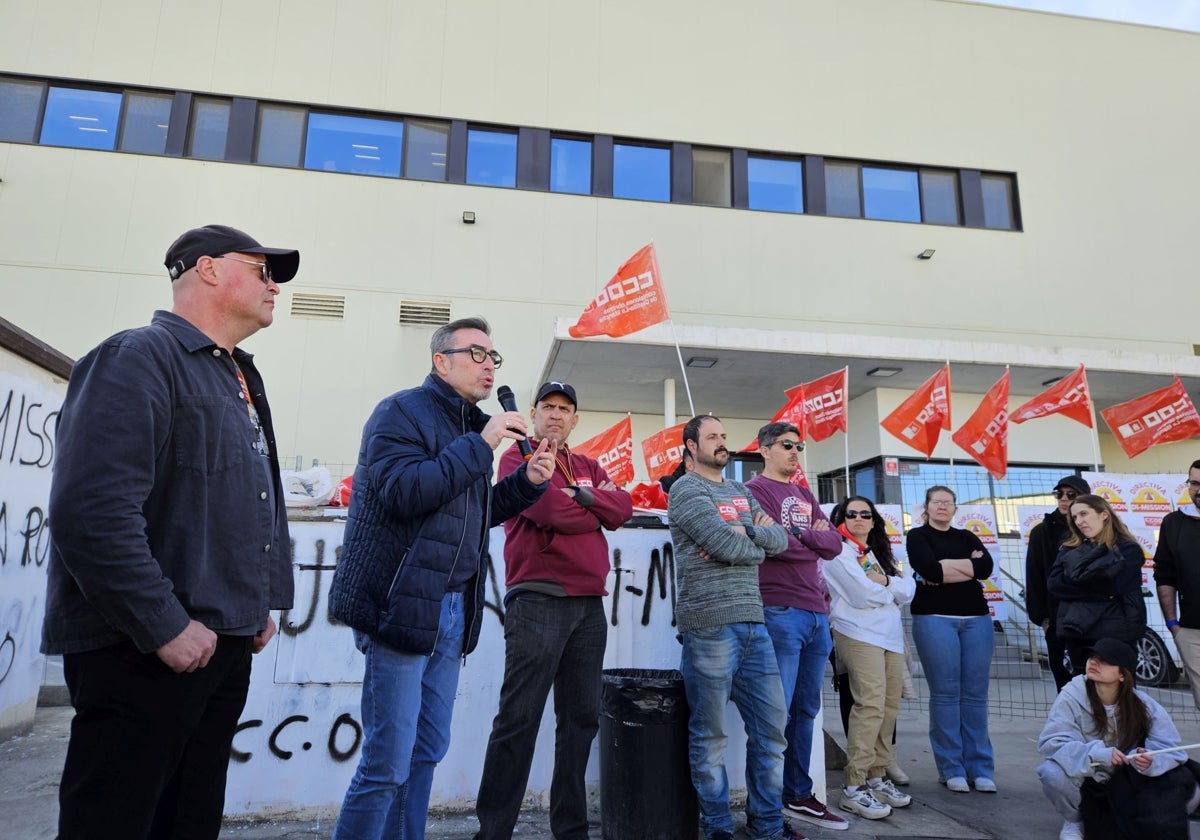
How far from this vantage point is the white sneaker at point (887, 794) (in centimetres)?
469

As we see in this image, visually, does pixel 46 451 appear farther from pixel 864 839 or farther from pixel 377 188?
pixel 377 188

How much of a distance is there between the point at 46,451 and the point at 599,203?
10.9 m

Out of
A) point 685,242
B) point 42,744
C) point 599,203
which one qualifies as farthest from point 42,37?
point 42,744

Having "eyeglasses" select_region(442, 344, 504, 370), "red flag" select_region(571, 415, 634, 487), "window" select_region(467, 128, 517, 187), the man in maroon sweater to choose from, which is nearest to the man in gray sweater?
the man in maroon sweater

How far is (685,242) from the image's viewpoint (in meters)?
14.5

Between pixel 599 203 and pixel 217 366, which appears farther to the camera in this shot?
pixel 599 203

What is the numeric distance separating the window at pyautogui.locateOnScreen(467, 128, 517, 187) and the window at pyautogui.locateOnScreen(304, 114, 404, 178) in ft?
4.45

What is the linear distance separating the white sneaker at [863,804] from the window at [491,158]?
12.2m

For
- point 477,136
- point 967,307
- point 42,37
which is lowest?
point 967,307

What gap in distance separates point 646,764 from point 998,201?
15.7 meters

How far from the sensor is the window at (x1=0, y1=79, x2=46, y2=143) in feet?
44.4

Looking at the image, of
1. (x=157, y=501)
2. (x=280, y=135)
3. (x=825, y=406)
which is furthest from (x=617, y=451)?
(x=157, y=501)

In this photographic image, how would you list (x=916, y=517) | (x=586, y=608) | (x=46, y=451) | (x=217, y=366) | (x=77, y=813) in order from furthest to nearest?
(x=916, y=517) < (x=46, y=451) < (x=586, y=608) < (x=217, y=366) < (x=77, y=813)

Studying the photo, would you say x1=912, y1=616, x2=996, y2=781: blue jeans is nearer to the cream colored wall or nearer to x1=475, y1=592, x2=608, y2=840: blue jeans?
x1=475, y1=592, x2=608, y2=840: blue jeans
